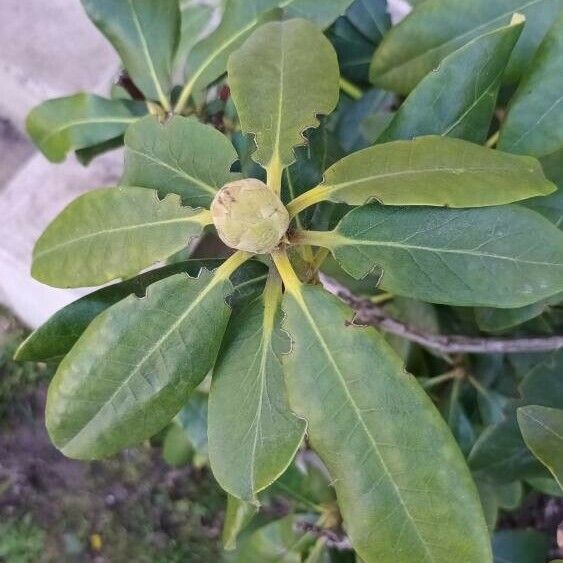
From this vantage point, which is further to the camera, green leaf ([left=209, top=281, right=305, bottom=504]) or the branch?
Answer: the branch

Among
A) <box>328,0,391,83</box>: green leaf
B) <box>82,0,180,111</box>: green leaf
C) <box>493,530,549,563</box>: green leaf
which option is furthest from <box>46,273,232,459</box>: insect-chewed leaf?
<box>493,530,549,563</box>: green leaf

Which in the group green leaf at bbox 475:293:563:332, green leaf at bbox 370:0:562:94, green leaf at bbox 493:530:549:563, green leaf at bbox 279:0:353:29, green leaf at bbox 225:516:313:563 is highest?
green leaf at bbox 279:0:353:29

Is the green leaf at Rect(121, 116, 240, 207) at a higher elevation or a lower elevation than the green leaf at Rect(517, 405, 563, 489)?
higher

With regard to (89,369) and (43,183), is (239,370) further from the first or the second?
(43,183)

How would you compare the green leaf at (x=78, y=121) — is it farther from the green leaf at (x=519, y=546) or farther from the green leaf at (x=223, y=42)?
→ the green leaf at (x=519, y=546)

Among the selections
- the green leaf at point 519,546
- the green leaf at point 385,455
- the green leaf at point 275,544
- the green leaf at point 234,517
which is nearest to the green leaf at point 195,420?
the green leaf at point 275,544

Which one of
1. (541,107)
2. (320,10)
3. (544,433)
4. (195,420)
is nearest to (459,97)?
(541,107)

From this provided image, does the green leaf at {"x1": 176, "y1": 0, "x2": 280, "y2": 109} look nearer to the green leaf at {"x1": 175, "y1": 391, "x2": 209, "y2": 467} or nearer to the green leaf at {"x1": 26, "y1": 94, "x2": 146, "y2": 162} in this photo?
the green leaf at {"x1": 26, "y1": 94, "x2": 146, "y2": 162}
